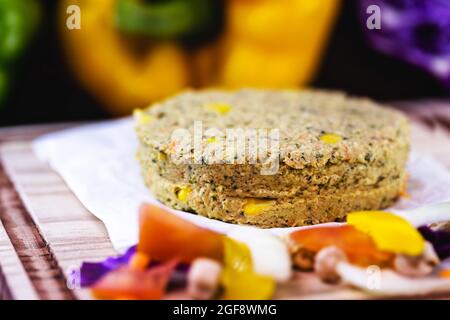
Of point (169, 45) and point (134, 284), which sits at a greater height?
point (169, 45)

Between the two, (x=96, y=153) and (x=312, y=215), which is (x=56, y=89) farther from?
(x=312, y=215)

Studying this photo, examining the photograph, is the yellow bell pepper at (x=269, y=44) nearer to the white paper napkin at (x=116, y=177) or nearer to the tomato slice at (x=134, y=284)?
the white paper napkin at (x=116, y=177)

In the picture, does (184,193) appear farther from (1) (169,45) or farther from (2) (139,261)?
(1) (169,45)

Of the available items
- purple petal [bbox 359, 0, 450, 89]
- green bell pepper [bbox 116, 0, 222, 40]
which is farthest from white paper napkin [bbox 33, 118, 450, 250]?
purple petal [bbox 359, 0, 450, 89]

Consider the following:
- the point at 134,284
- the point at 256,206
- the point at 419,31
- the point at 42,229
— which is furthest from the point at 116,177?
the point at 419,31
